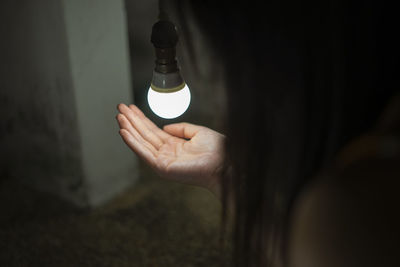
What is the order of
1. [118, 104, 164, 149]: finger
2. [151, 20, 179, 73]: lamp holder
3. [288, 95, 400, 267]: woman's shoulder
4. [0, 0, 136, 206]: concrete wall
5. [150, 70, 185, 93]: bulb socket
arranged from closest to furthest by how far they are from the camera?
1. [288, 95, 400, 267]: woman's shoulder
2. [151, 20, 179, 73]: lamp holder
3. [150, 70, 185, 93]: bulb socket
4. [118, 104, 164, 149]: finger
5. [0, 0, 136, 206]: concrete wall

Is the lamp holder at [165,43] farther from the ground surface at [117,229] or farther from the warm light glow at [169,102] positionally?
the ground surface at [117,229]

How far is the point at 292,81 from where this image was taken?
755 millimetres

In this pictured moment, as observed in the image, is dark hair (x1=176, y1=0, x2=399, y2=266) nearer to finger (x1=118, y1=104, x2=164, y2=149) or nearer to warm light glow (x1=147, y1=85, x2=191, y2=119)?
warm light glow (x1=147, y1=85, x2=191, y2=119)

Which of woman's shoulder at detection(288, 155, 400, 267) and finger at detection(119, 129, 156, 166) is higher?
finger at detection(119, 129, 156, 166)

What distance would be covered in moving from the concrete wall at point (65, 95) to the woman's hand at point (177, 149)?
0.60 m

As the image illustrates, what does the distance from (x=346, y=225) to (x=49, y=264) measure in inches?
72.2

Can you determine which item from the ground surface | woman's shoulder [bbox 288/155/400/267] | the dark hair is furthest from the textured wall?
woman's shoulder [bbox 288/155/400/267]

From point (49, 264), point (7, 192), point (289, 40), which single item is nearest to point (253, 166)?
point (289, 40)

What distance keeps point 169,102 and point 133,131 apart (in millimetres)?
247

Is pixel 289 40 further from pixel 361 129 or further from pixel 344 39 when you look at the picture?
pixel 361 129

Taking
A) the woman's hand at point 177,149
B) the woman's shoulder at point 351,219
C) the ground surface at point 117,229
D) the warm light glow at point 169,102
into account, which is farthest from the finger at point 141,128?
the woman's shoulder at point 351,219

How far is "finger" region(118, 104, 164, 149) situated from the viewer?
1.68m

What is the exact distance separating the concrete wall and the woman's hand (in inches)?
23.6

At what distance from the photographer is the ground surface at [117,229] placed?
85.2 inches
